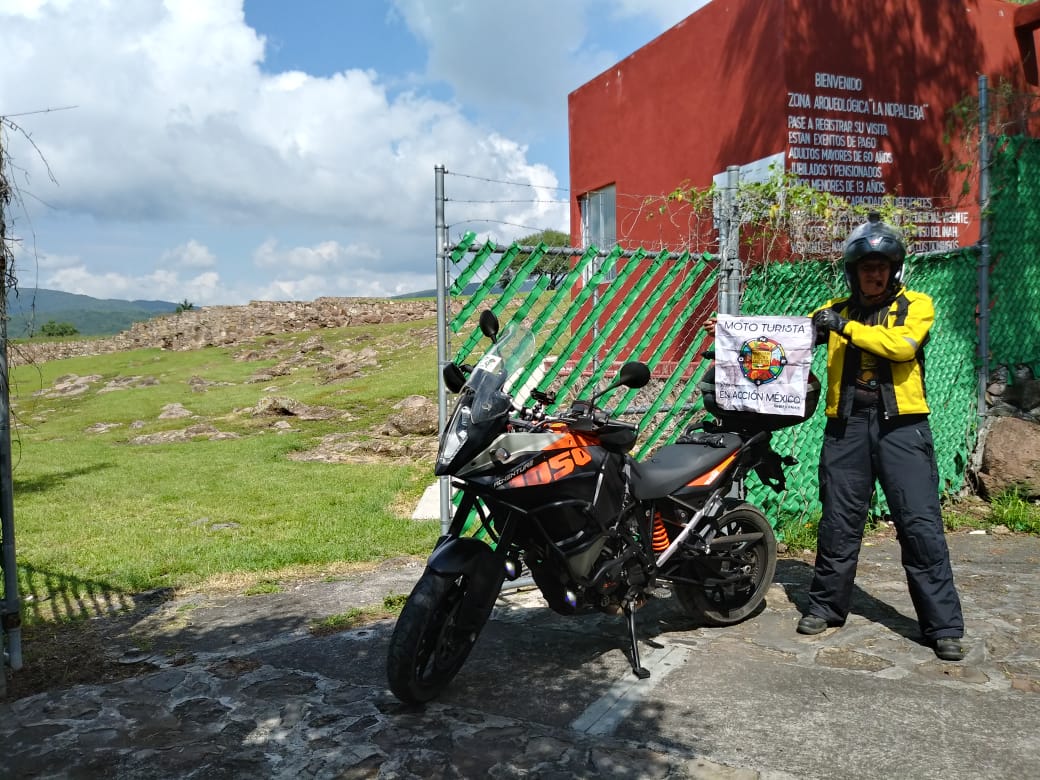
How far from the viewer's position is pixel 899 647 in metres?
4.11

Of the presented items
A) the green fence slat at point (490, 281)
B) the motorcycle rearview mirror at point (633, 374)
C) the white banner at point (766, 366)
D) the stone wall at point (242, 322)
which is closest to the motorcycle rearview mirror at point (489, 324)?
the motorcycle rearview mirror at point (633, 374)

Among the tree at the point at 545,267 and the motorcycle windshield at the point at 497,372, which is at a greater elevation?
the tree at the point at 545,267

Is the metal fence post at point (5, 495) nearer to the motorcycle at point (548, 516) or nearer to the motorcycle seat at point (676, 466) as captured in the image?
the motorcycle at point (548, 516)

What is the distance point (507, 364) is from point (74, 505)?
801 centimetres

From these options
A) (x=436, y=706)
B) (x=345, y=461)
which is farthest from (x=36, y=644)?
(x=345, y=461)

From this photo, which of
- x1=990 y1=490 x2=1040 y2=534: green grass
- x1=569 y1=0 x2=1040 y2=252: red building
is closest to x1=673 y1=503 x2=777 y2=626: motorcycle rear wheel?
x1=990 y1=490 x2=1040 y2=534: green grass

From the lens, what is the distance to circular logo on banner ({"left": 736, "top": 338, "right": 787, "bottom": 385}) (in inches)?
177

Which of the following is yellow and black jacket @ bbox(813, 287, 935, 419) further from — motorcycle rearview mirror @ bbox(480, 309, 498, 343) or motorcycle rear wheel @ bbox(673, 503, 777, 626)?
motorcycle rearview mirror @ bbox(480, 309, 498, 343)

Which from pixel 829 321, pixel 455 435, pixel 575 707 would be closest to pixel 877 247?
pixel 829 321

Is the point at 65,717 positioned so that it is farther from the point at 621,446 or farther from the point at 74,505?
the point at 74,505

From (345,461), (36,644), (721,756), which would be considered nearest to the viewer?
(721,756)

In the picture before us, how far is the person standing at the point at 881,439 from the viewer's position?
400 centimetres

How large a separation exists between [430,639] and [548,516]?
706 millimetres

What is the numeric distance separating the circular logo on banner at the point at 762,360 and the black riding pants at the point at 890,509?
1.30 ft
